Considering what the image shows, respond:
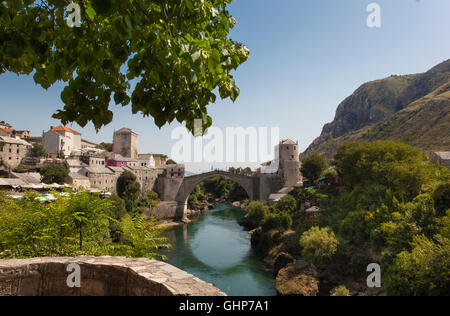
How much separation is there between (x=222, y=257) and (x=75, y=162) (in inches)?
831

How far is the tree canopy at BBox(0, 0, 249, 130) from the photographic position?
1.65 metres

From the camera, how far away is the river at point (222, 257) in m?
14.4

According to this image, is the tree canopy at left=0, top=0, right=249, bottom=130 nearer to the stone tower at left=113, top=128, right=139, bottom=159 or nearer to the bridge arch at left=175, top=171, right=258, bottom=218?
the bridge arch at left=175, top=171, right=258, bottom=218

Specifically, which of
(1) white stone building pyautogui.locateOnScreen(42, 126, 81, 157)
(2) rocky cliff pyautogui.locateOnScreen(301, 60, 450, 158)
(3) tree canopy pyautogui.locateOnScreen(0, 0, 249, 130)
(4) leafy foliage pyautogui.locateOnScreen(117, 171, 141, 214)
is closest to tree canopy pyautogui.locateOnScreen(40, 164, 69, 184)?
(4) leafy foliage pyautogui.locateOnScreen(117, 171, 141, 214)

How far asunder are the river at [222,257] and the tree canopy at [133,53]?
8517 mm

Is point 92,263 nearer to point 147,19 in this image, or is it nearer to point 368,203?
point 147,19

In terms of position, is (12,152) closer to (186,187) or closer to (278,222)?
(186,187)

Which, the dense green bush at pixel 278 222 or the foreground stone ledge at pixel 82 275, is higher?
the foreground stone ledge at pixel 82 275

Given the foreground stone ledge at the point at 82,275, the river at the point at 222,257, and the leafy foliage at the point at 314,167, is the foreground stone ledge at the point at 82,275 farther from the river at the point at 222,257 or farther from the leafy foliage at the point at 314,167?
the leafy foliage at the point at 314,167

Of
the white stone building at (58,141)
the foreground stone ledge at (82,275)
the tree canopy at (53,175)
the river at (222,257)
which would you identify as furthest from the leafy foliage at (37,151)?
the foreground stone ledge at (82,275)

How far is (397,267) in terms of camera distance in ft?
32.6

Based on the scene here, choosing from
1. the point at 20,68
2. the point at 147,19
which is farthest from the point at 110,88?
the point at 20,68

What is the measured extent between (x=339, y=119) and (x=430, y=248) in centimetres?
9541
